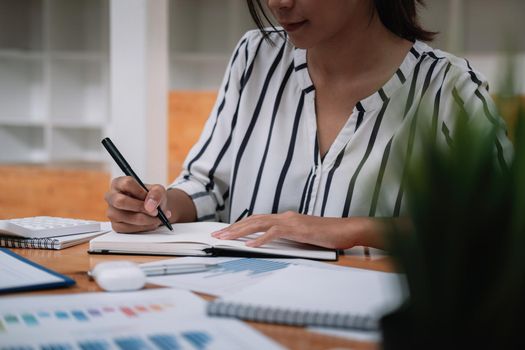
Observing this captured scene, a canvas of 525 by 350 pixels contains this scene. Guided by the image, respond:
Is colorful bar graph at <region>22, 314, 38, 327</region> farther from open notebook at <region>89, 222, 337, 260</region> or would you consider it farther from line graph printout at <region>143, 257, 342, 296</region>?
open notebook at <region>89, 222, 337, 260</region>

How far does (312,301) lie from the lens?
678 mm

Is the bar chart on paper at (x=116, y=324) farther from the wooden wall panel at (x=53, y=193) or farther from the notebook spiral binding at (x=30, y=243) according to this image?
the wooden wall panel at (x=53, y=193)

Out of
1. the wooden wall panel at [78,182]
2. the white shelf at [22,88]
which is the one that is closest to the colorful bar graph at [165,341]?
the wooden wall panel at [78,182]

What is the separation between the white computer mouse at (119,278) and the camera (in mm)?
753

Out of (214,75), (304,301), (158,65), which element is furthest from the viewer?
(214,75)

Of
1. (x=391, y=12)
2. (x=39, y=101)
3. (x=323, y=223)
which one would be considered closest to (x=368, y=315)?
(x=323, y=223)

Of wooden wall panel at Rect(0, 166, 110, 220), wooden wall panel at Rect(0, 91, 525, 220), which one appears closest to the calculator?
wooden wall panel at Rect(0, 91, 525, 220)

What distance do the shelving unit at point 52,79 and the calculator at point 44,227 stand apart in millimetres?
3865

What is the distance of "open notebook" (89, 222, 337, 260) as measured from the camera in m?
0.99

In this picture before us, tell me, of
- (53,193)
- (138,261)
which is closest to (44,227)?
(138,261)

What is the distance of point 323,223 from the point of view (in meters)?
1.08

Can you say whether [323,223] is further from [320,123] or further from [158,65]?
[158,65]

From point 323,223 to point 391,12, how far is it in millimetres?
641

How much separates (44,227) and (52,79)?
4152 mm
